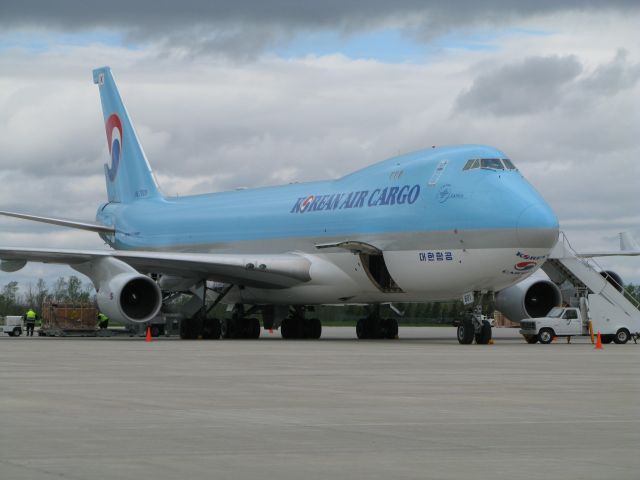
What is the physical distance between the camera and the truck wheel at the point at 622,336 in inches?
1249

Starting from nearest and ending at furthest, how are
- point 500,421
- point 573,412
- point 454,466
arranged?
point 454,466 < point 500,421 < point 573,412

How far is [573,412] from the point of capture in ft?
37.7

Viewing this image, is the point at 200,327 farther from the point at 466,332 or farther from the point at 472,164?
the point at 472,164

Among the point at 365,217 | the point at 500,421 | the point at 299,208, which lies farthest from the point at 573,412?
the point at 299,208

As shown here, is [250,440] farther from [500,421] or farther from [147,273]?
[147,273]

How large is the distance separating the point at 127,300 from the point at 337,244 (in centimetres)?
654

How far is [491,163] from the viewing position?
2852cm

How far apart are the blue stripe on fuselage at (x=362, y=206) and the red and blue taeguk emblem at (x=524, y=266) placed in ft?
3.41

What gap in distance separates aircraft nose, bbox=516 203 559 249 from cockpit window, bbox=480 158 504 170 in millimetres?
1607

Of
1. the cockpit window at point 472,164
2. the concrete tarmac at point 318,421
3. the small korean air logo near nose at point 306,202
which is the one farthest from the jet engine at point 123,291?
the concrete tarmac at point 318,421

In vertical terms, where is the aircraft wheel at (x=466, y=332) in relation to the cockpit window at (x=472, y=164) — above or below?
below

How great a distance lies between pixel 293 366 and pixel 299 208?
15553 millimetres

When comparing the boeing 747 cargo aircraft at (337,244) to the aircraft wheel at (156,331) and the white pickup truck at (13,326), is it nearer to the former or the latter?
the aircraft wheel at (156,331)

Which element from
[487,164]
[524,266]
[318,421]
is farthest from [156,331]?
[318,421]
